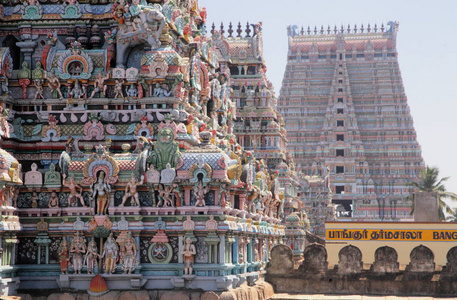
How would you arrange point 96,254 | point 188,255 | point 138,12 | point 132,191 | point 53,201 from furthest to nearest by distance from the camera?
point 138,12 < point 53,201 < point 96,254 < point 132,191 < point 188,255

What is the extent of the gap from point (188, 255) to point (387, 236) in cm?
1730

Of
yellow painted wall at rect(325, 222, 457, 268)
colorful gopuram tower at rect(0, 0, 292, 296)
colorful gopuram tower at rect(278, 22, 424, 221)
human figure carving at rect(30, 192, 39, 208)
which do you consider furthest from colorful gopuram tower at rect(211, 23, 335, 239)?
colorful gopuram tower at rect(278, 22, 424, 221)

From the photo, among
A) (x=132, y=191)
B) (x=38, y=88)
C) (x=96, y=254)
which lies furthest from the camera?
(x=38, y=88)

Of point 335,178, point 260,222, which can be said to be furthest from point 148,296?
point 335,178

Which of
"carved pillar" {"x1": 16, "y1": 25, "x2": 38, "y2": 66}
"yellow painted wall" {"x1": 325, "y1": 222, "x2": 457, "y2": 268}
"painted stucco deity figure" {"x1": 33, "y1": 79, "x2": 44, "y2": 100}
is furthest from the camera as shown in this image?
"yellow painted wall" {"x1": 325, "y1": 222, "x2": 457, "y2": 268}

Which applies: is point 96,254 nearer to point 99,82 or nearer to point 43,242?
point 43,242

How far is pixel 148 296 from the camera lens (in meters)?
30.6

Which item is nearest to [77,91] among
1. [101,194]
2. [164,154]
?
[101,194]

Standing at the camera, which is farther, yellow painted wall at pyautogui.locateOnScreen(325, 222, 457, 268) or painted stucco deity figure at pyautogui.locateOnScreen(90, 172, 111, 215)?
yellow painted wall at pyautogui.locateOnScreen(325, 222, 457, 268)

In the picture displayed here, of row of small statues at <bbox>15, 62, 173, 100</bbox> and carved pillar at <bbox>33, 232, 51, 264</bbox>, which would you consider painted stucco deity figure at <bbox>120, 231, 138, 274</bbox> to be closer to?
carved pillar at <bbox>33, 232, 51, 264</bbox>

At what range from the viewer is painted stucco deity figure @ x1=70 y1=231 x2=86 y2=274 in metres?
31.2

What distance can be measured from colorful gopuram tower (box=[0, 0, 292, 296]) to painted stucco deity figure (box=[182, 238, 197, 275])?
0.05 metres

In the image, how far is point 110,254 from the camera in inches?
1221

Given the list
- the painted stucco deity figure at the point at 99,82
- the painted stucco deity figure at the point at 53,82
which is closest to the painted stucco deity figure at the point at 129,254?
the painted stucco deity figure at the point at 99,82
